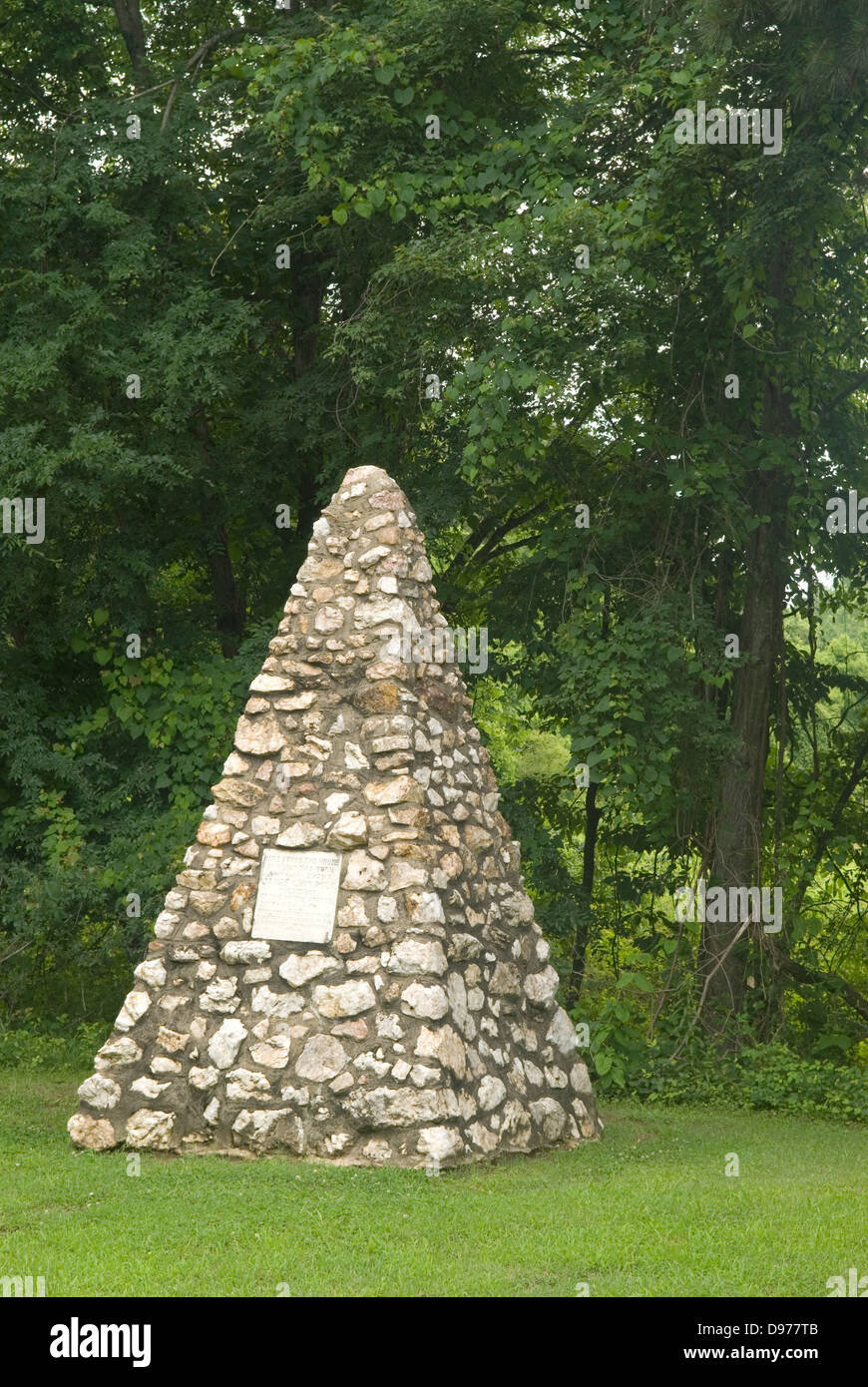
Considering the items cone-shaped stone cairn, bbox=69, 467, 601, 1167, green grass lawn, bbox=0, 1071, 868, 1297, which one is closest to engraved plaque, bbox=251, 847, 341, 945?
cone-shaped stone cairn, bbox=69, 467, 601, 1167

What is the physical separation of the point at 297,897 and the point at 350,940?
392mm

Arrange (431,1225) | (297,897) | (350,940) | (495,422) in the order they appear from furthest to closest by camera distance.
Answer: (495,422) < (297,897) < (350,940) < (431,1225)

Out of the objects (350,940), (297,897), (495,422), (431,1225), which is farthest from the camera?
(495,422)

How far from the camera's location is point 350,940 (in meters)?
7.44

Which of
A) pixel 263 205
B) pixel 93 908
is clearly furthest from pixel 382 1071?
pixel 263 205

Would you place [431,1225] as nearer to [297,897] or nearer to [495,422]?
[297,897]

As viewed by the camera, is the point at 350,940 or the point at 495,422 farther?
the point at 495,422

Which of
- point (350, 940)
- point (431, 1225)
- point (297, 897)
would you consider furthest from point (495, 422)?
point (431, 1225)

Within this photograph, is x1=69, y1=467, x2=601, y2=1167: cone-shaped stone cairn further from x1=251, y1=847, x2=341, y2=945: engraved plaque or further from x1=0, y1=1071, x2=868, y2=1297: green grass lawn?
x1=0, y1=1071, x2=868, y2=1297: green grass lawn

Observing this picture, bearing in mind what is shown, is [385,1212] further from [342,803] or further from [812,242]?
[812,242]

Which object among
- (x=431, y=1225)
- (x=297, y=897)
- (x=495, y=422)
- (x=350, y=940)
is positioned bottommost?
(x=431, y=1225)

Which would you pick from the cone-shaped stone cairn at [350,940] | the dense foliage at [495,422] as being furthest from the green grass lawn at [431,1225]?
the dense foliage at [495,422]

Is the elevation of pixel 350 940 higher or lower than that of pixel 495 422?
lower

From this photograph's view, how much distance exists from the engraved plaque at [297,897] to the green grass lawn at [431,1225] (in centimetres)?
118
